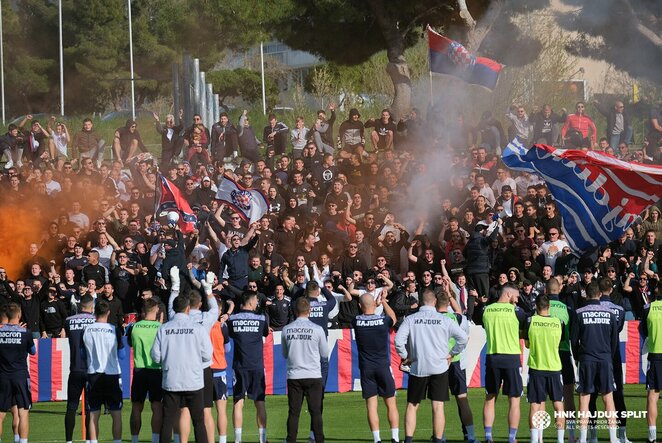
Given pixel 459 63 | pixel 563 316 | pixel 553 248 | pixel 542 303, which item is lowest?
pixel 563 316

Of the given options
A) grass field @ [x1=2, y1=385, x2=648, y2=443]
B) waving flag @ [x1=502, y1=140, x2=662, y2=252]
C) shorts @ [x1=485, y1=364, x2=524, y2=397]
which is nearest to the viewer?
shorts @ [x1=485, y1=364, x2=524, y2=397]

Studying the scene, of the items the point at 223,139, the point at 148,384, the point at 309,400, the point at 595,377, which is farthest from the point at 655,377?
the point at 223,139

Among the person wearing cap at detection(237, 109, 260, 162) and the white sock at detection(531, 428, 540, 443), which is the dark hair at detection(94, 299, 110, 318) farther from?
the person wearing cap at detection(237, 109, 260, 162)

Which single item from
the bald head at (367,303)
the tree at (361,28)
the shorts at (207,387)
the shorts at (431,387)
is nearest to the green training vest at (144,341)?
the shorts at (207,387)

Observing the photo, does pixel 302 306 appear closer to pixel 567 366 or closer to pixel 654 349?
pixel 567 366

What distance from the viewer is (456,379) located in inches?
535

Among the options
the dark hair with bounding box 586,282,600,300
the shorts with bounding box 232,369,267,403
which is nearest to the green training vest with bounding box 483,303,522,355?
the dark hair with bounding box 586,282,600,300

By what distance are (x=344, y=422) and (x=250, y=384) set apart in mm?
2652

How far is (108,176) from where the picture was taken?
23.1 metres

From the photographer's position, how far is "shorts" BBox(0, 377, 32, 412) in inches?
546

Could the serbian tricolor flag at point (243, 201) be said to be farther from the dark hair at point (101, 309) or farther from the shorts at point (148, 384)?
the shorts at point (148, 384)

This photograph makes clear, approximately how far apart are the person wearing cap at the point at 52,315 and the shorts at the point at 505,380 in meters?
8.50

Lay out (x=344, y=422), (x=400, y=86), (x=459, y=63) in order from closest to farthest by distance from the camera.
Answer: (x=344, y=422)
(x=459, y=63)
(x=400, y=86)

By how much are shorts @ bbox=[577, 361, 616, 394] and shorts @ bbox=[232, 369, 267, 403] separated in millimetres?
3680
